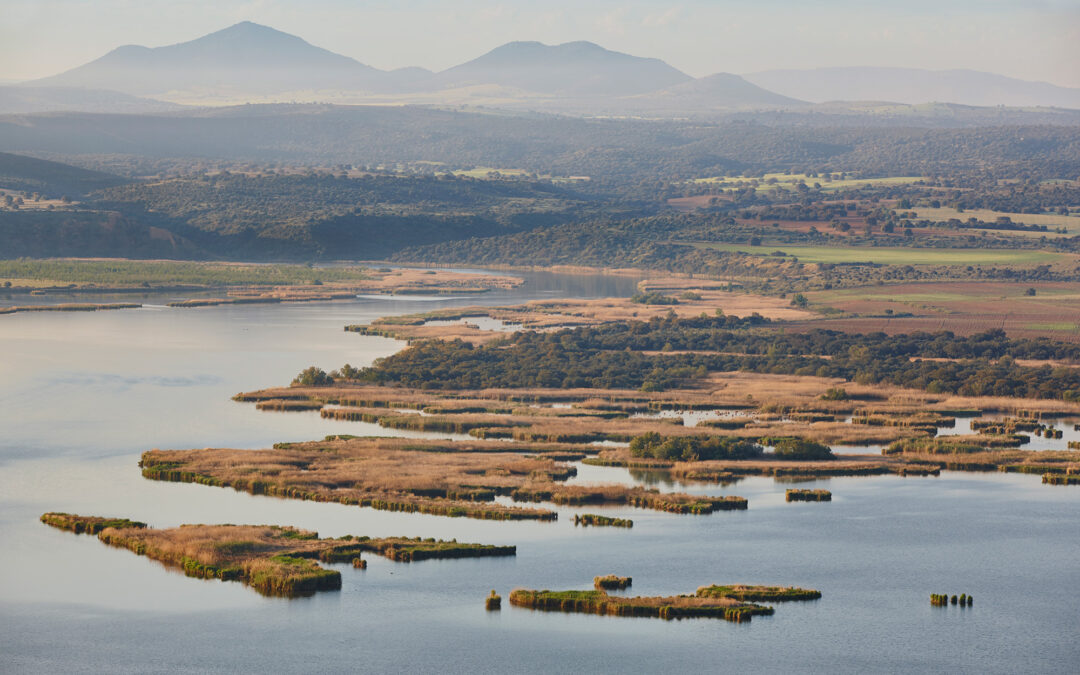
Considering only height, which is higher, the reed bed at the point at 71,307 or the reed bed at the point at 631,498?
the reed bed at the point at 71,307

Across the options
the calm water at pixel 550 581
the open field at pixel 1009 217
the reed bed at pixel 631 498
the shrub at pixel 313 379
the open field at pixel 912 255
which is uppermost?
the open field at pixel 1009 217

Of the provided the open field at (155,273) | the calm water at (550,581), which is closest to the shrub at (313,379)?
the calm water at (550,581)

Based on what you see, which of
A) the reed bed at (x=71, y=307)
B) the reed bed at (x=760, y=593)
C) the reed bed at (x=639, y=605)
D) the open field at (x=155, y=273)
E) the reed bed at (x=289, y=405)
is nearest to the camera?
the reed bed at (x=639, y=605)

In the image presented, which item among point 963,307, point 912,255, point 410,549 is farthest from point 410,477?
point 912,255

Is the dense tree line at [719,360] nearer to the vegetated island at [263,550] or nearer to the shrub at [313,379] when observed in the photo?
the shrub at [313,379]

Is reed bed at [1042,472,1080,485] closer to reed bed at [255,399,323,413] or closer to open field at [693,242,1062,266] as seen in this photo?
reed bed at [255,399,323,413]

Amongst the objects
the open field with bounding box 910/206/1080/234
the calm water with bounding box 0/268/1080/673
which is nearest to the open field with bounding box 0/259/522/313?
the open field with bounding box 910/206/1080/234

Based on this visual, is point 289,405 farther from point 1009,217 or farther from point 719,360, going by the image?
point 1009,217

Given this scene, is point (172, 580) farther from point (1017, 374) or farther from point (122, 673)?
point (1017, 374)
